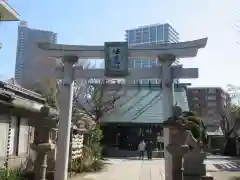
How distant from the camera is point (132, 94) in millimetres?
36281

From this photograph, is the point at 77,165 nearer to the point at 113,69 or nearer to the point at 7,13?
the point at 113,69

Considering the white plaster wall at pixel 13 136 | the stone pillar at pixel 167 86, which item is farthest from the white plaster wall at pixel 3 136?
the stone pillar at pixel 167 86

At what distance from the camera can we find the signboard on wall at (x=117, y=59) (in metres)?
13.4

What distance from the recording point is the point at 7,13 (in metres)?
18.2

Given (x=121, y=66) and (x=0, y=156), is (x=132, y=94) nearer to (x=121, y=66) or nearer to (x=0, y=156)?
(x=121, y=66)

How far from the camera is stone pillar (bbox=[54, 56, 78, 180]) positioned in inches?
499

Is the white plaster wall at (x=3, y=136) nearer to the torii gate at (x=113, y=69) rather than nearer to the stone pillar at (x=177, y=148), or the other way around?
the torii gate at (x=113, y=69)

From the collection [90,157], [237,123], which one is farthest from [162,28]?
[90,157]

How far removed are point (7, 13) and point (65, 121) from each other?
853 cm

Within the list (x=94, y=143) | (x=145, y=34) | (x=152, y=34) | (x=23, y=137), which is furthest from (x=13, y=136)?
(x=152, y=34)

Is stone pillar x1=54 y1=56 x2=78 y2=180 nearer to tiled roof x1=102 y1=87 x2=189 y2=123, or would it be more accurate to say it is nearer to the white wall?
the white wall

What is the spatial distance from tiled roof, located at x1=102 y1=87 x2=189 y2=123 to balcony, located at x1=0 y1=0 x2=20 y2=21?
16608 mm

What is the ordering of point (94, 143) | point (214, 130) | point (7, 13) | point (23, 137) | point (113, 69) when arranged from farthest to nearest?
point (214, 130), point (94, 143), point (7, 13), point (113, 69), point (23, 137)

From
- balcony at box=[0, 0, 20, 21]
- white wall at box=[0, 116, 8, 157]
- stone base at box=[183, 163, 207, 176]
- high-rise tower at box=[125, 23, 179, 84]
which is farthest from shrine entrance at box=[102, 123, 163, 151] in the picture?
white wall at box=[0, 116, 8, 157]
